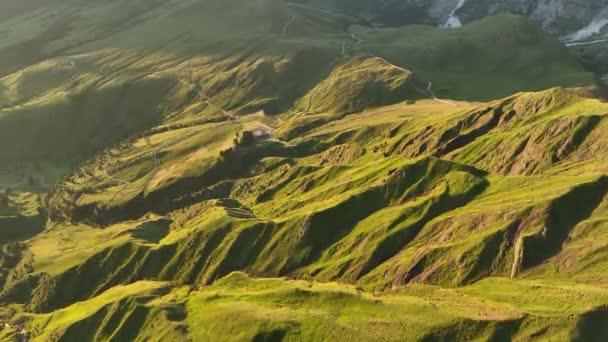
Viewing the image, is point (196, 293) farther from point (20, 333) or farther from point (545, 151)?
point (545, 151)

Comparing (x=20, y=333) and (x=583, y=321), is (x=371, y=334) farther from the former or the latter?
(x=20, y=333)

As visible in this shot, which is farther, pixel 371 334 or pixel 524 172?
pixel 524 172

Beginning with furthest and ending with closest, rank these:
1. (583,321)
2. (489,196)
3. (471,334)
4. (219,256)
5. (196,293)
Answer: (219,256) < (196,293) < (489,196) < (471,334) < (583,321)

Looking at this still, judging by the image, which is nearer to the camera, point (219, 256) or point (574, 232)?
point (574, 232)

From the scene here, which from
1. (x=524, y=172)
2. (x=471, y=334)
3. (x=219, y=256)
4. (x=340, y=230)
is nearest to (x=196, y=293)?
(x=219, y=256)

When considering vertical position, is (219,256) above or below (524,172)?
below

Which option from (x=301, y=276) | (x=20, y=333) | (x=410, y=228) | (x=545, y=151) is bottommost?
(x=20, y=333)

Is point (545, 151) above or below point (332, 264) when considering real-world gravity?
above

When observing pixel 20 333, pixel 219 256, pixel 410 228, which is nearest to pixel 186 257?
pixel 219 256

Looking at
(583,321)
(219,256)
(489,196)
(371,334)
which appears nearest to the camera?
(583,321)
